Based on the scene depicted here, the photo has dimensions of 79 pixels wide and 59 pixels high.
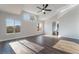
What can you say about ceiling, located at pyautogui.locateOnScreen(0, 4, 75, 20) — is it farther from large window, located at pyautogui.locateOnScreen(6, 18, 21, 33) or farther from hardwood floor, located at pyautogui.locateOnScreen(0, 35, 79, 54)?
hardwood floor, located at pyautogui.locateOnScreen(0, 35, 79, 54)

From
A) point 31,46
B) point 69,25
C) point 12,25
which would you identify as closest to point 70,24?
point 69,25

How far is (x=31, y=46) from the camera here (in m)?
1.99

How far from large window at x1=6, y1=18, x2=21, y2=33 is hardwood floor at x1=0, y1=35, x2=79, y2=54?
0.24 meters

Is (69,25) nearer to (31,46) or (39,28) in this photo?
(39,28)

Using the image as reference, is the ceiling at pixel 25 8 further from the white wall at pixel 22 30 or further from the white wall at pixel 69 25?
the white wall at pixel 69 25

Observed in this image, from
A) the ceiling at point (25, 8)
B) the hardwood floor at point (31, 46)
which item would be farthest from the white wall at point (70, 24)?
the ceiling at point (25, 8)

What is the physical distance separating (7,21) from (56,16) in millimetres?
1160

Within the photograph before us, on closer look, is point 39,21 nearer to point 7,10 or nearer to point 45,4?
point 45,4

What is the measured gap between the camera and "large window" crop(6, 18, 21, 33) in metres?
1.93

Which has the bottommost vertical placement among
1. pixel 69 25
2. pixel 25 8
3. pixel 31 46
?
pixel 31 46

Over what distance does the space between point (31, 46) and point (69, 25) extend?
41.4 inches

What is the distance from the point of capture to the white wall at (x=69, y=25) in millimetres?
1974

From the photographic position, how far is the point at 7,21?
1911mm

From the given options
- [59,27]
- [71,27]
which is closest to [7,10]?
[59,27]
